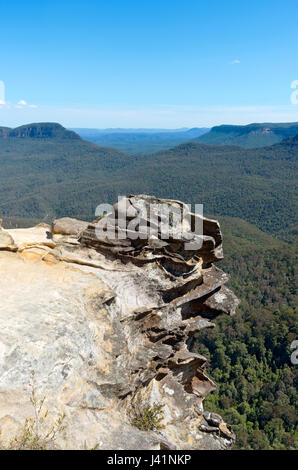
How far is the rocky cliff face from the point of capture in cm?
942

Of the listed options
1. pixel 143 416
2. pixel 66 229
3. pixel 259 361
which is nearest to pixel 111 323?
pixel 143 416

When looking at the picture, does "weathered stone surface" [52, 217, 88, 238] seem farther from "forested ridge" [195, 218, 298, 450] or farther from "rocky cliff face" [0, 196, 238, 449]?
"forested ridge" [195, 218, 298, 450]

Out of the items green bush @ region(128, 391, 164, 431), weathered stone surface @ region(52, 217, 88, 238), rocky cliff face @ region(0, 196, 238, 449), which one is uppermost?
weathered stone surface @ region(52, 217, 88, 238)

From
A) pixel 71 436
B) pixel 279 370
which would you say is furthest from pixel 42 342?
pixel 279 370

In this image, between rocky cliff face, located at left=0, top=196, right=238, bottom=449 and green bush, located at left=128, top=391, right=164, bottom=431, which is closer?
rocky cliff face, located at left=0, top=196, right=238, bottom=449

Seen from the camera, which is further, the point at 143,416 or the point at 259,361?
the point at 259,361

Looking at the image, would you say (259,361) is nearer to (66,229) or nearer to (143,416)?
(66,229)

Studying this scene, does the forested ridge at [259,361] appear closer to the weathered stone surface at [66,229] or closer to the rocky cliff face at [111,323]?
the rocky cliff face at [111,323]

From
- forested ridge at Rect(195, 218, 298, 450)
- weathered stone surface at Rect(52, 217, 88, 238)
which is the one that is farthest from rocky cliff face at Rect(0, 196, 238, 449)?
forested ridge at Rect(195, 218, 298, 450)

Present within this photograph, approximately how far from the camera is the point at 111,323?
12.9 meters

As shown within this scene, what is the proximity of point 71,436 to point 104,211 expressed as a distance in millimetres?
12954

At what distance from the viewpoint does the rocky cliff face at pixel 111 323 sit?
9.42 m

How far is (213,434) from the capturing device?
15.0m
